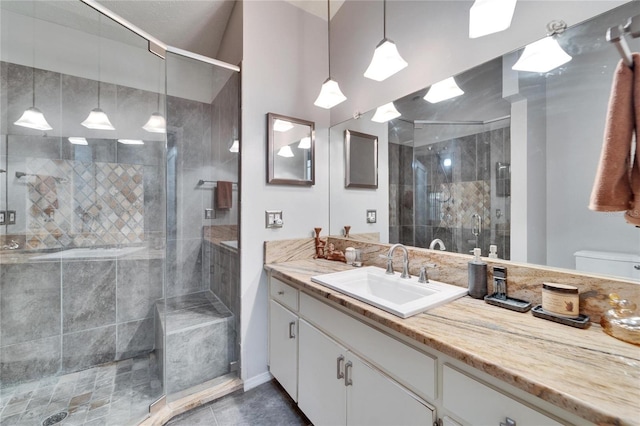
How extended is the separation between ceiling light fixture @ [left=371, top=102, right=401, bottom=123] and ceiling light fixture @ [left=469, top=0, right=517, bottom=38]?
0.57 meters

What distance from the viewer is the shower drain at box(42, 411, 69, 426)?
1.44 meters

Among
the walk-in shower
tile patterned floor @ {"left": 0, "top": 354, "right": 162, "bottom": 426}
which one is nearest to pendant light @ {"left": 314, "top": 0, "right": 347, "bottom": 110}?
the walk-in shower

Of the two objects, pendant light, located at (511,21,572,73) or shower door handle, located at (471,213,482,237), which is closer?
pendant light, located at (511,21,572,73)

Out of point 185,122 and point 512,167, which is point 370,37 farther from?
point 185,122

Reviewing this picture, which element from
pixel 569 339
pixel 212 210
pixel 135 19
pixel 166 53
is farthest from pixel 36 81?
pixel 569 339

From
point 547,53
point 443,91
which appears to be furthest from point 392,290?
point 547,53

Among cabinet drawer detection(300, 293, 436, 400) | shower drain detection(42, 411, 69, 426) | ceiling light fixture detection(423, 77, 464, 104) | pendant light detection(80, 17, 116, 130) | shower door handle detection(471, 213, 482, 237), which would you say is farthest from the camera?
pendant light detection(80, 17, 116, 130)

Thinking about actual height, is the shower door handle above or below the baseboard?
above

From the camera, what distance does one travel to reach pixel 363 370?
103 cm

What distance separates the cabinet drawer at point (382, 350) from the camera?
81 cm

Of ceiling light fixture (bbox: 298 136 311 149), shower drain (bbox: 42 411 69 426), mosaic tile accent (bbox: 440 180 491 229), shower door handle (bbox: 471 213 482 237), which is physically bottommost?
shower drain (bbox: 42 411 69 426)

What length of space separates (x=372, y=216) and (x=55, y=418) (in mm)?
2335

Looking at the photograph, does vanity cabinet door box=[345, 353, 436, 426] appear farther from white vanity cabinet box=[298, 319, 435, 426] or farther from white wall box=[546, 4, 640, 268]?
white wall box=[546, 4, 640, 268]

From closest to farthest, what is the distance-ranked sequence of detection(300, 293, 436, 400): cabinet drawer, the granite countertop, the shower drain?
the granite countertop
detection(300, 293, 436, 400): cabinet drawer
the shower drain
